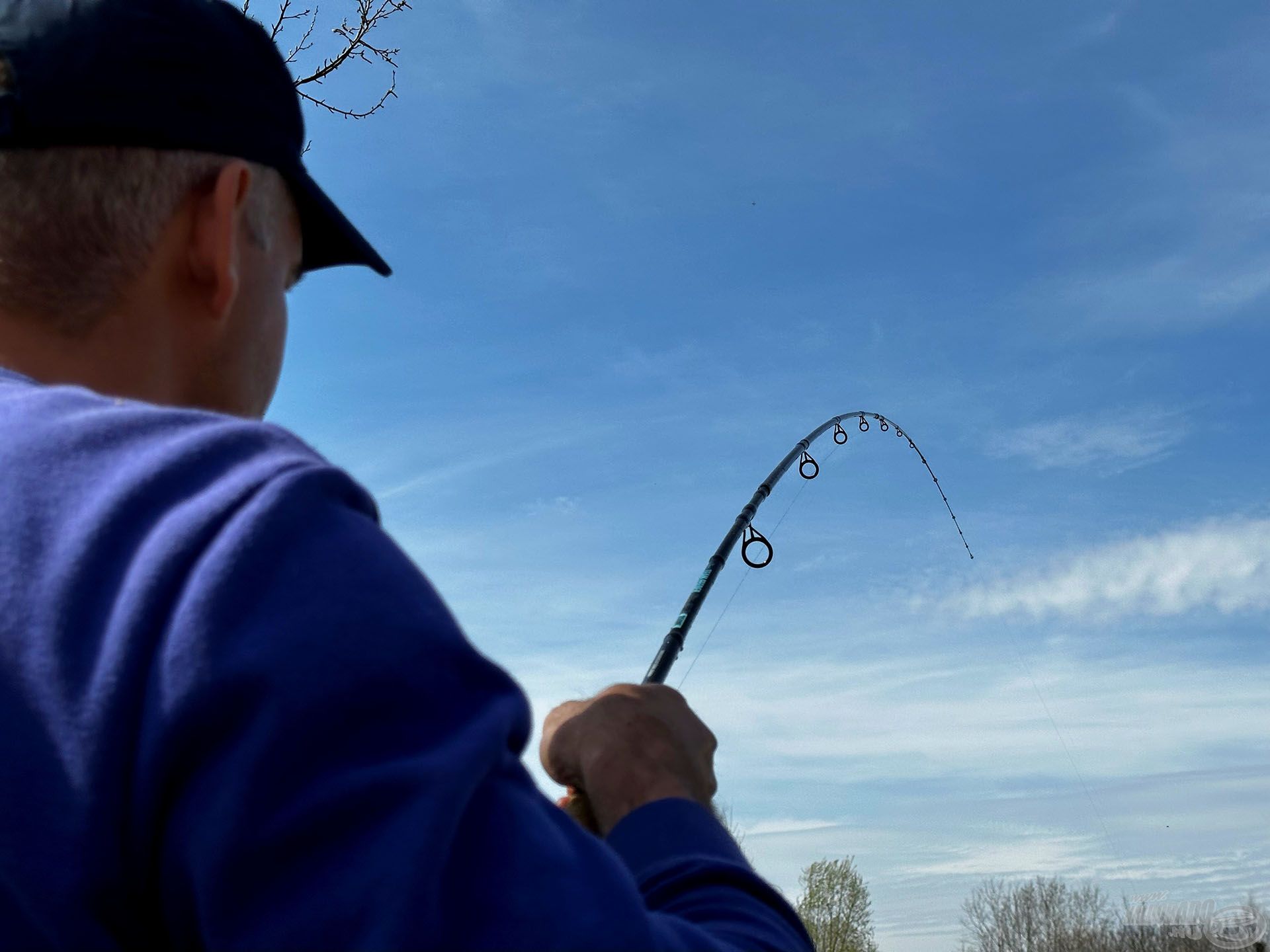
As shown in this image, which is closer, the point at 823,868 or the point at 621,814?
the point at 621,814

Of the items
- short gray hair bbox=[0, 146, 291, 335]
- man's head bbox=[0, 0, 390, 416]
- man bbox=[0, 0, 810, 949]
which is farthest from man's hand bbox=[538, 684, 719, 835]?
short gray hair bbox=[0, 146, 291, 335]

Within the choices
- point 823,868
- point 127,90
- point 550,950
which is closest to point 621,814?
point 550,950

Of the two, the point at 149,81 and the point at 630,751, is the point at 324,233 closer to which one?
the point at 149,81

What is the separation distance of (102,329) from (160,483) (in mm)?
397

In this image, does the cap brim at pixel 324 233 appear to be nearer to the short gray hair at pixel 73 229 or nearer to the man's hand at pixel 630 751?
the short gray hair at pixel 73 229

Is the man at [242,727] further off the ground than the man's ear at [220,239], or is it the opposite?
the man's ear at [220,239]

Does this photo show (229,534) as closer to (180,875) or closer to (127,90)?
(180,875)

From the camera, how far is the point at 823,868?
141ft

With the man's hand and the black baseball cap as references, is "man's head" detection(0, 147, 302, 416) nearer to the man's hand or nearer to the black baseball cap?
the black baseball cap

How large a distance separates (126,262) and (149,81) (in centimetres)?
20

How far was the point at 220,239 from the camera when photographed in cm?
119

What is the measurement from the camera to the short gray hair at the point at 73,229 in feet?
3.82

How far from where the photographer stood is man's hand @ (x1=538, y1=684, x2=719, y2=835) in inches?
49.4

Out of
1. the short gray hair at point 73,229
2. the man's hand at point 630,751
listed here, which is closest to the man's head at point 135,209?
the short gray hair at point 73,229
